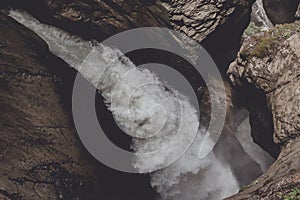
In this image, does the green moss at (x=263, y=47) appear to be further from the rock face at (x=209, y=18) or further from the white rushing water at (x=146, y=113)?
Answer: the white rushing water at (x=146, y=113)

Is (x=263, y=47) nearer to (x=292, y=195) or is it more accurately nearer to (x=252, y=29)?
(x=252, y=29)

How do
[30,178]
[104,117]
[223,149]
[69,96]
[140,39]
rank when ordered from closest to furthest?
1. [30,178]
2. [69,96]
3. [104,117]
4. [140,39]
5. [223,149]

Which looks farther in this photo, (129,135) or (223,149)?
(223,149)

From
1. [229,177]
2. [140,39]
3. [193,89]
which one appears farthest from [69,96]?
[229,177]

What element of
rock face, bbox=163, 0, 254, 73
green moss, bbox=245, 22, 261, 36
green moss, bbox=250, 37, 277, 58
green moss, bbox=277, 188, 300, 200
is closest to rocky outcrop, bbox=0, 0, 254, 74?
rock face, bbox=163, 0, 254, 73

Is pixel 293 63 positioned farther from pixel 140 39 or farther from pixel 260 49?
pixel 140 39

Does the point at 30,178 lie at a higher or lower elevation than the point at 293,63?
lower

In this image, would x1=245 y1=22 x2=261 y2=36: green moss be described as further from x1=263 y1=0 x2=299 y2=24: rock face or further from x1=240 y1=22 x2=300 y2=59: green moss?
x1=240 y1=22 x2=300 y2=59: green moss
